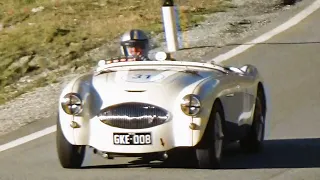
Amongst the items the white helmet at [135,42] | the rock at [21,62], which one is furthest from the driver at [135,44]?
the rock at [21,62]

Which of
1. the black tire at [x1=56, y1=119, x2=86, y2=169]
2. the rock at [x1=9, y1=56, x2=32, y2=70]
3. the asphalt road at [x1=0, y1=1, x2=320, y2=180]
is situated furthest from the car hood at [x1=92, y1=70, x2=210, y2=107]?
the rock at [x1=9, y1=56, x2=32, y2=70]

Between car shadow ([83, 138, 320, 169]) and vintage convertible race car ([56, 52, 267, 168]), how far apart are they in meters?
0.41

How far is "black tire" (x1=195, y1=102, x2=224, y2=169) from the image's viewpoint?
9344 millimetres

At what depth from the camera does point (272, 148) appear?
37.7ft

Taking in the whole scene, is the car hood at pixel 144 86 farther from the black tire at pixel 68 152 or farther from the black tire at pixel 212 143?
the black tire at pixel 68 152

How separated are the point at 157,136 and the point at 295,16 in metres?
11.7

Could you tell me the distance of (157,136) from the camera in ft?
30.1

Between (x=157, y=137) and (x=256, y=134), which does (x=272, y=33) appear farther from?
(x=157, y=137)

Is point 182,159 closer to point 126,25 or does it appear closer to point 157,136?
point 157,136

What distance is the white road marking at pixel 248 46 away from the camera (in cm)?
1239

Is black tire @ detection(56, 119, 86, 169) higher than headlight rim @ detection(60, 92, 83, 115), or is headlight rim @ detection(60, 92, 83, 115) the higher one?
headlight rim @ detection(60, 92, 83, 115)

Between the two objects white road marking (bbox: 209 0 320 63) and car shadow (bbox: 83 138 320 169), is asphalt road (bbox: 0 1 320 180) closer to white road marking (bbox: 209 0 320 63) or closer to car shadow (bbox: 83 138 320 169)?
car shadow (bbox: 83 138 320 169)

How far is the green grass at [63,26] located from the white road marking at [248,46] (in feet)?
5.06

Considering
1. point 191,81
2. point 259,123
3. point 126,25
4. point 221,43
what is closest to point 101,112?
point 191,81
